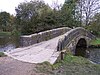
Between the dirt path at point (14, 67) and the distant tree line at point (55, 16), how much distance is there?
1773cm

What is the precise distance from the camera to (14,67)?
9.68 m

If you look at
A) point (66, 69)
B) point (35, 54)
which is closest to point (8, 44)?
point (35, 54)

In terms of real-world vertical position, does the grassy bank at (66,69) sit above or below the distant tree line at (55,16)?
below

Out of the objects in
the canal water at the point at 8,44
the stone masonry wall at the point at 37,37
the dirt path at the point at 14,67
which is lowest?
the canal water at the point at 8,44

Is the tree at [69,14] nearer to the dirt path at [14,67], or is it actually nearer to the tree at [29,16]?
the tree at [29,16]

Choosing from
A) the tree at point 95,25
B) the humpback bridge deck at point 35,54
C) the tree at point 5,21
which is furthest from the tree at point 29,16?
the humpback bridge deck at point 35,54

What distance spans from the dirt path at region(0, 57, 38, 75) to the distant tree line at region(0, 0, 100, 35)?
17.7m

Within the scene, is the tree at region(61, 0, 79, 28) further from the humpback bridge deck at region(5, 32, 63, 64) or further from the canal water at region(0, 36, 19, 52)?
the humpback bridge deck at region(5, 32, 63, 64)

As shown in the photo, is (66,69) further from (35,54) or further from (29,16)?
(29,16)

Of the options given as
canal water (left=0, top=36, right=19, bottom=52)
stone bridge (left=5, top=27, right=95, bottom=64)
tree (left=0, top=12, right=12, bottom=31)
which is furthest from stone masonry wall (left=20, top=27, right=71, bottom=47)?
tree (left=0, top=12, right=12, bottom=31)

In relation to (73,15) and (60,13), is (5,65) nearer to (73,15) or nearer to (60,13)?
(60,13)

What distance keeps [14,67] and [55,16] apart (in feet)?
68.9

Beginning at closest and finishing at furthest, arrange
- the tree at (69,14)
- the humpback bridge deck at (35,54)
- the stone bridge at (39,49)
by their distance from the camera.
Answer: the humpback bridge deck at (35,54), the stone bridge at (39,49), the tree at (69,14)

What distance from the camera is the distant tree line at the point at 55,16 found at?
96.9ft
